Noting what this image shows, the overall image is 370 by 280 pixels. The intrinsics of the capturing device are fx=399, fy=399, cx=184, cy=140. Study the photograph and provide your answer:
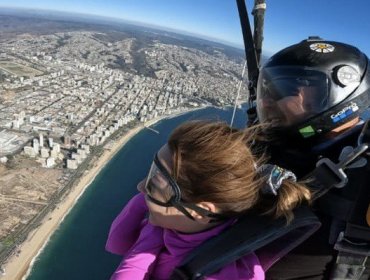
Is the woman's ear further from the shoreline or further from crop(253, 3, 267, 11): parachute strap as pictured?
the shoreline

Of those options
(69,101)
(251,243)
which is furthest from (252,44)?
(69,101)

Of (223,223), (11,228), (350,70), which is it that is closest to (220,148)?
(223,223)

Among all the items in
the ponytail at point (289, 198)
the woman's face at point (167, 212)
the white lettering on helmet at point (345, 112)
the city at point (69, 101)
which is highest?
the white lettering on helmet at point (345, 112)

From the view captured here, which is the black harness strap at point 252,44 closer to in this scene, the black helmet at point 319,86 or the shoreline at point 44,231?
the black helmet at point 319,86

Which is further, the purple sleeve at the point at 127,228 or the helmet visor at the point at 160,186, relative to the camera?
the purple sleeve at the point at 127,228

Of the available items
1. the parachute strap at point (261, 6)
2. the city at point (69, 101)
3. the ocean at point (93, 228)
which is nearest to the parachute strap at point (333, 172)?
the parachute strap at point (261, 6)

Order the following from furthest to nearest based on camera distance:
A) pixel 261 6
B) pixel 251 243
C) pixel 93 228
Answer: pixel 93 228, pixel 261 6, pixel 251 243

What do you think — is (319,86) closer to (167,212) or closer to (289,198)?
(289,198)
